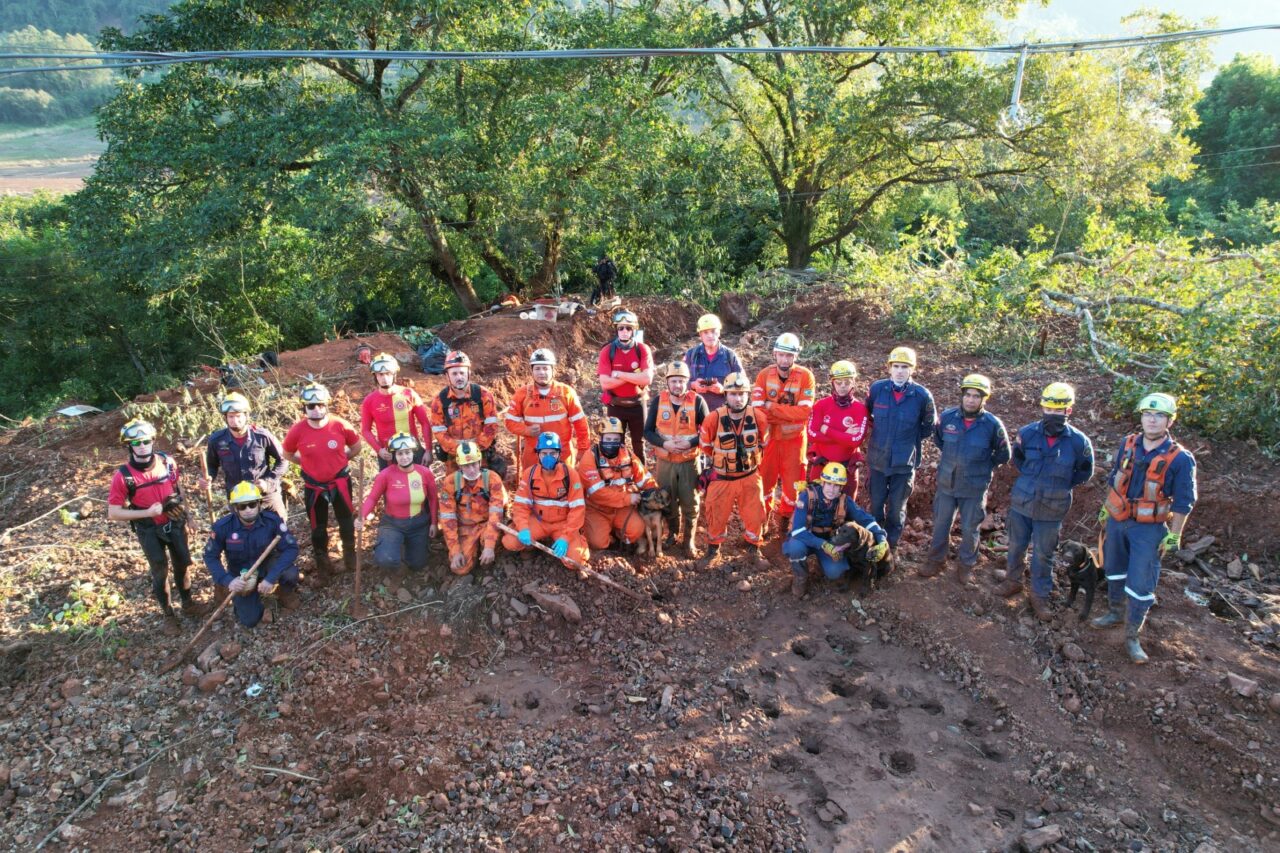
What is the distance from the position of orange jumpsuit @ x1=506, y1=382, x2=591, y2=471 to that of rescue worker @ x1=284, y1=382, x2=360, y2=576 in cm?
137

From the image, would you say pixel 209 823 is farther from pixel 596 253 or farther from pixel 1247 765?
pixel 596 253

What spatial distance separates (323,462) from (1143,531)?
6.21m

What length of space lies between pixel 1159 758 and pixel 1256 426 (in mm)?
3983

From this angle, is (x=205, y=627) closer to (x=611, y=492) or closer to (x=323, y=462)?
(x=323, y=462)

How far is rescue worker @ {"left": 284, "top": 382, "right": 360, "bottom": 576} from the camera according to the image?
5887mm

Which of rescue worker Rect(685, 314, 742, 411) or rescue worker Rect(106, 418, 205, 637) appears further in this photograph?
rescue worker Rect(685, 314, 742, 411)

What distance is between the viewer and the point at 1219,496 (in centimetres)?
654

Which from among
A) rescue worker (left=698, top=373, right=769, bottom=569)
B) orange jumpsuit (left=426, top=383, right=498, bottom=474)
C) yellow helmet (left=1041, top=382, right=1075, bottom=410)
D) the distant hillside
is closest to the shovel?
orange jumpsuit (left=426, top=383, right=498, bottom=474)

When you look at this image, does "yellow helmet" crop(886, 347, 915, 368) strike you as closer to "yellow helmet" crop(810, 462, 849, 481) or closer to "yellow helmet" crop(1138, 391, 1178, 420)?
"yellow helmet" crop(810, 462, 849, 481)

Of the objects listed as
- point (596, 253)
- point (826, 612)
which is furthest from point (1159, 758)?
point (596, 253)

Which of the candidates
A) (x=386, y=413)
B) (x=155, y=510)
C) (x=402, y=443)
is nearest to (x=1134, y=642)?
(x=402, y=443)

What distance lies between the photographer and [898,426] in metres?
6.00

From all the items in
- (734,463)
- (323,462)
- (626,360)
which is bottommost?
(734,463)

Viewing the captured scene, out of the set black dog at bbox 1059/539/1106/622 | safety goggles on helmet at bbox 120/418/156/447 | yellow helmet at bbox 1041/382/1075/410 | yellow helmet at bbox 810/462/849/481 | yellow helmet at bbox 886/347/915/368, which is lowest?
black dog at bbox 1059/539/1106/622
